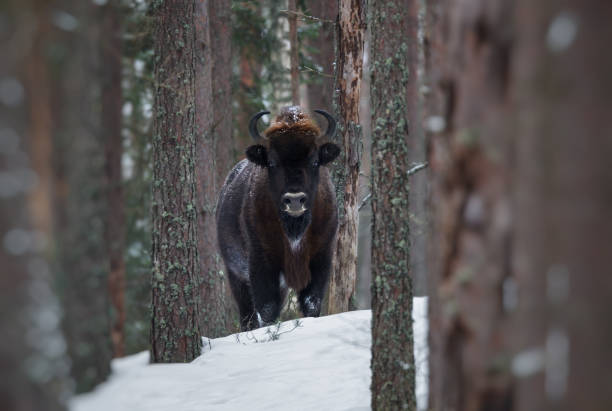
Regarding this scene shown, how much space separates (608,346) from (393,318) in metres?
2.40

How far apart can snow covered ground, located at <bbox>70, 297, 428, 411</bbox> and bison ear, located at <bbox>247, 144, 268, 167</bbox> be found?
2.45 meters

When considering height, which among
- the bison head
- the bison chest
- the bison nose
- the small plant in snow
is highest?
Answer: the bison head

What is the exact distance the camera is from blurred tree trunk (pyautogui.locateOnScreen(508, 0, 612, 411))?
2.17 metres

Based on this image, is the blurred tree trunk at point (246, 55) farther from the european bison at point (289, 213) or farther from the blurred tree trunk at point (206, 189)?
the european bison at point (289, 213)

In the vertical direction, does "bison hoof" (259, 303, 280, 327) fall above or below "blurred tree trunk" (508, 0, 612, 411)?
below

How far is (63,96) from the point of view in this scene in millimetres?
2680

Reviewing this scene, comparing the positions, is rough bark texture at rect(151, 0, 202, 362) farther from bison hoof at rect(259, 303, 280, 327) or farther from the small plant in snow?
bison hoof at rect(259, 303, 280, 327)

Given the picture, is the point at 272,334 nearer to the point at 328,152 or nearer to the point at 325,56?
the point at 328,152

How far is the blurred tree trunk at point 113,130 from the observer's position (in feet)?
10.3

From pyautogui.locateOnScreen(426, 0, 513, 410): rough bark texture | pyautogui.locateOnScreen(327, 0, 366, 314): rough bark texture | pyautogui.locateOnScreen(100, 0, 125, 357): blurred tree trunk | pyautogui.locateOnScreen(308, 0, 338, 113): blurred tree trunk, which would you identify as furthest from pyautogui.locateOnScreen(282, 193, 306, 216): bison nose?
pyautogui.locateOnScreen(426, 0, 513, 410): rough bark texture

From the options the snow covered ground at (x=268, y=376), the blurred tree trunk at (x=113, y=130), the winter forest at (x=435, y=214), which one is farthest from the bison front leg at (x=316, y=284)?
the blurred tree trunk at (x=113, y=130)

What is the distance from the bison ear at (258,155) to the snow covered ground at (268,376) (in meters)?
2.45

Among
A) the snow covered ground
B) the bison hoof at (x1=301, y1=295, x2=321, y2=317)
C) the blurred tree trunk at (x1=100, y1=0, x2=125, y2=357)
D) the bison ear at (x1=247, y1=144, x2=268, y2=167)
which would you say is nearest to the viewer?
the blurred tree trunk at (x1=100, y1=0, x2=125, y2=357)

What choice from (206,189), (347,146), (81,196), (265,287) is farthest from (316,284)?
(81,196)
